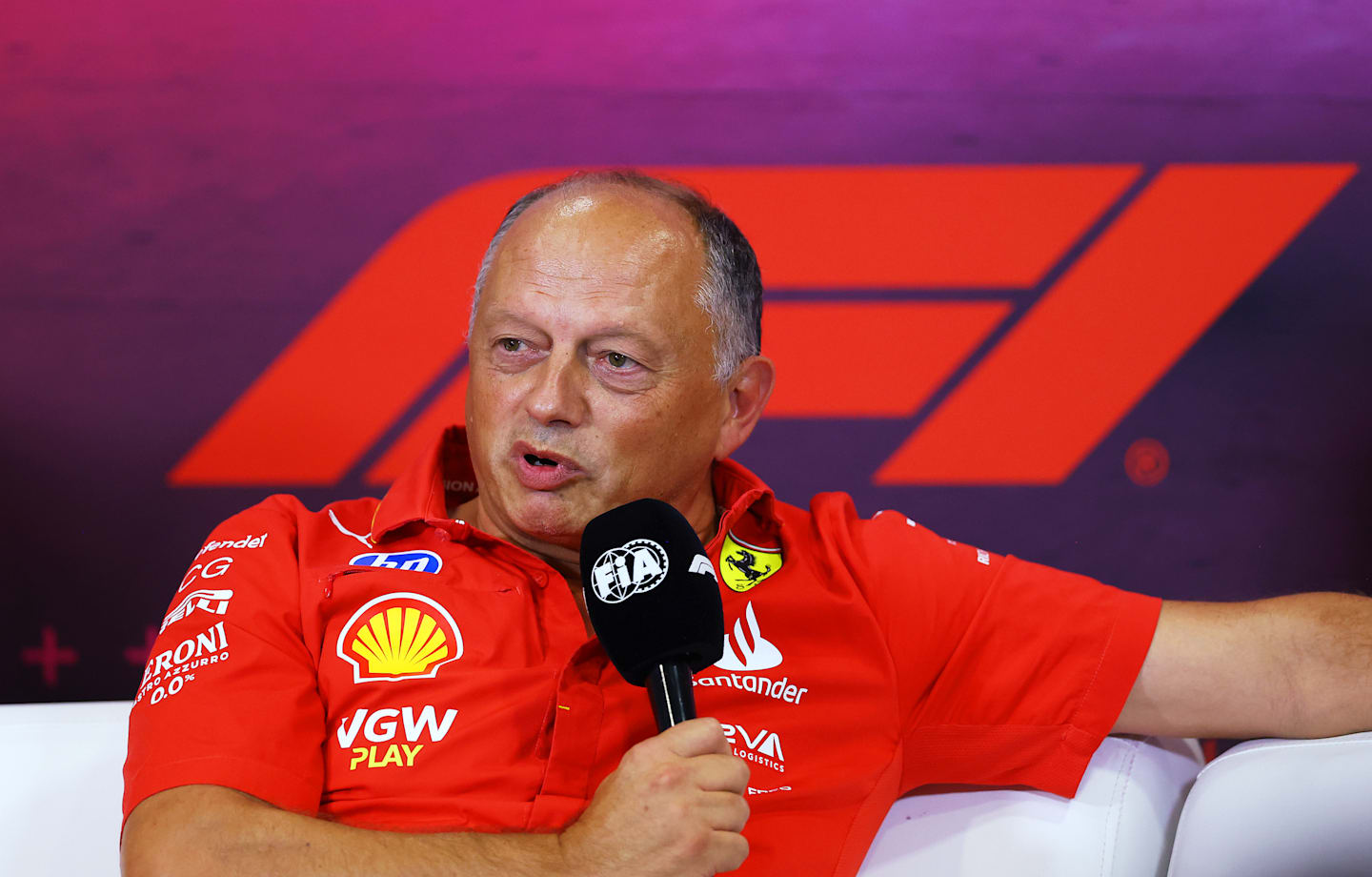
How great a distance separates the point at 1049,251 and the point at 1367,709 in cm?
135

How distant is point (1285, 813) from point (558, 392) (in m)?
1.09

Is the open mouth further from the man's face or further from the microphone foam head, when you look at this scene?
the microphone foam head

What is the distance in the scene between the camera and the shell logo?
153cm

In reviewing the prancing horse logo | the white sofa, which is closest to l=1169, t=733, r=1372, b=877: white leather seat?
the white sofa

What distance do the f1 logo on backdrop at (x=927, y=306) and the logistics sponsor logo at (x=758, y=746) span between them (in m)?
1.17

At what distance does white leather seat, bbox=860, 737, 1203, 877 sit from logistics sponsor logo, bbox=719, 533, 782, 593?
1.24 feet

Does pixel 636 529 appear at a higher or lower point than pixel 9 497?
lower

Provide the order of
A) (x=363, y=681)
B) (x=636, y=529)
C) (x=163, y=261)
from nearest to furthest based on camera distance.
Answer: (x=636, y=529), (x=363, y=681), (x=163, y=261)

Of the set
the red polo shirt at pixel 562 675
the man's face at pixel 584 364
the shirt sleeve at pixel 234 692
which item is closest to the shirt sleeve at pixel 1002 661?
the red polo shirt at pixel 562 675

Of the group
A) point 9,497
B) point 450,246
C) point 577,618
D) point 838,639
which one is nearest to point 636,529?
point 577,618

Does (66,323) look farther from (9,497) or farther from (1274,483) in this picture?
(1274,483)

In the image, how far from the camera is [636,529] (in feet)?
4.17

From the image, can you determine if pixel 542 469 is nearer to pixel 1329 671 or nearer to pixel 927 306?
pixel 1329 671

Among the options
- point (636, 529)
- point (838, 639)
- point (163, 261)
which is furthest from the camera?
point (163, 261)
